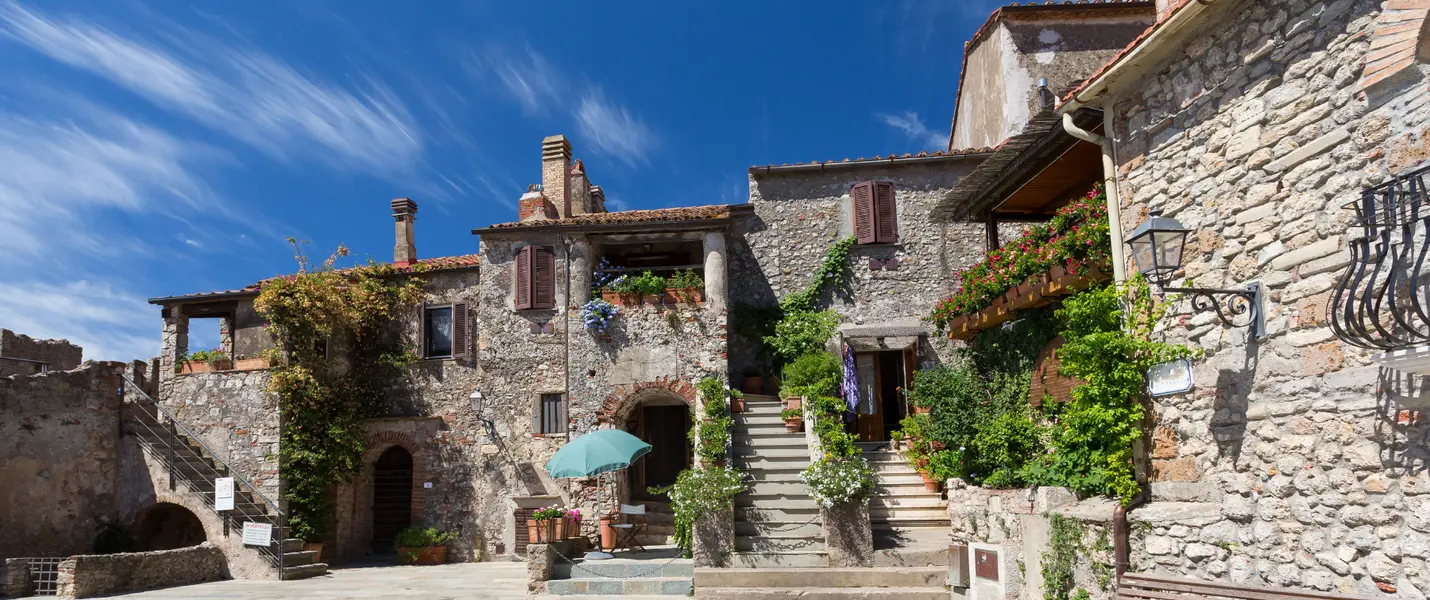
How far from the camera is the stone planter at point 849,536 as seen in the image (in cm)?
1150

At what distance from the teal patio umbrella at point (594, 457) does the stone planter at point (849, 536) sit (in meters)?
3.36

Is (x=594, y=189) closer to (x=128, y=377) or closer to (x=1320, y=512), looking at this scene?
(x=128, y=377)

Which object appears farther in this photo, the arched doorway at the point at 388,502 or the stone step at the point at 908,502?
the arched doorway at the point at 388,502

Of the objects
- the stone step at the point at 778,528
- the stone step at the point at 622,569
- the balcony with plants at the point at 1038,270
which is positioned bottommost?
the stone step at the point at 622,569

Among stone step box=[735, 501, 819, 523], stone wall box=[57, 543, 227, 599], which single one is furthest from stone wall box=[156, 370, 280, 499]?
stone step box=[735, 501, 819, 523]

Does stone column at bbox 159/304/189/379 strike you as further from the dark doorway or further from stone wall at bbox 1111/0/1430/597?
stone wall at bbox 1111/0/1430/597

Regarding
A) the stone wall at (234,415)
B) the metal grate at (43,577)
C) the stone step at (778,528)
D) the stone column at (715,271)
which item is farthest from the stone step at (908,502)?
the metal grate at (43,577)

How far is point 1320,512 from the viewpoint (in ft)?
20.1

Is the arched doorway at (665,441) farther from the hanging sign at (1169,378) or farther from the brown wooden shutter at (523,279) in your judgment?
the hanging sign at (1169,378)

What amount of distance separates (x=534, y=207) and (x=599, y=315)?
307cm

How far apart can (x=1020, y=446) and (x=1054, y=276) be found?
2.31 metres

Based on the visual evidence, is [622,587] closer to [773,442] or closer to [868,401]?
[773,442]

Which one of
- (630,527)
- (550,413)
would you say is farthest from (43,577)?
(630,527)

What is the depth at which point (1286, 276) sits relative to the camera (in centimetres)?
641
